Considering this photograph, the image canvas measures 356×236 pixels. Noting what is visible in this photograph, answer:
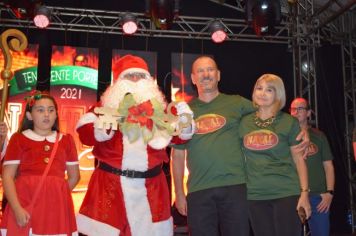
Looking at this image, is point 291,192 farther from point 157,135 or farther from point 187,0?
point 187,0

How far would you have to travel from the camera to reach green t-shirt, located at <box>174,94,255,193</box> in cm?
262

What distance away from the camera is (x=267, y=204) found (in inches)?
104

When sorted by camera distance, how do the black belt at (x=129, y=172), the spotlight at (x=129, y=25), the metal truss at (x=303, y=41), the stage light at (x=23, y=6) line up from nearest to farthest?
the black belt at (x=129, y=172) → the stage light at (x=23, y=6) → the spotlight at (x=129, y=25) → the metal truss at (x=303, y=41)

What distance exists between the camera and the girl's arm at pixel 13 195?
2.45 meters

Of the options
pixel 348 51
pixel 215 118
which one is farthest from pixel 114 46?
pixel 215 118

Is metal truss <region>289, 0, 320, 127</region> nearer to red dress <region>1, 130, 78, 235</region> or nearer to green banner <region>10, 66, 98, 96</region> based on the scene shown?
green banner <region>10, 66, 98, 96</region>

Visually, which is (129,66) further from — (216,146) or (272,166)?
(272,166)

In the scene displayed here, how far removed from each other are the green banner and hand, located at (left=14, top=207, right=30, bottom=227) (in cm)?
431

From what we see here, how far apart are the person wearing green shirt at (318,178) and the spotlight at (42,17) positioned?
375cm

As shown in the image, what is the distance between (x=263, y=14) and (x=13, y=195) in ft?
13.2

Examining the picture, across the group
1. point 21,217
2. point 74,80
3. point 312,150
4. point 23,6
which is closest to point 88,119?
point 21,217

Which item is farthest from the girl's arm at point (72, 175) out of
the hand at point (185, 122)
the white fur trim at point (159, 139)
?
the hand at point (185, 122)

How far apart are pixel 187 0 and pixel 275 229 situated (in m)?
5.56

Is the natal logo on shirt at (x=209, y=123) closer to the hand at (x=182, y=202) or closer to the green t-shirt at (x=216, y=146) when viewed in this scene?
the green t-shirt at (x=216, y=146)
